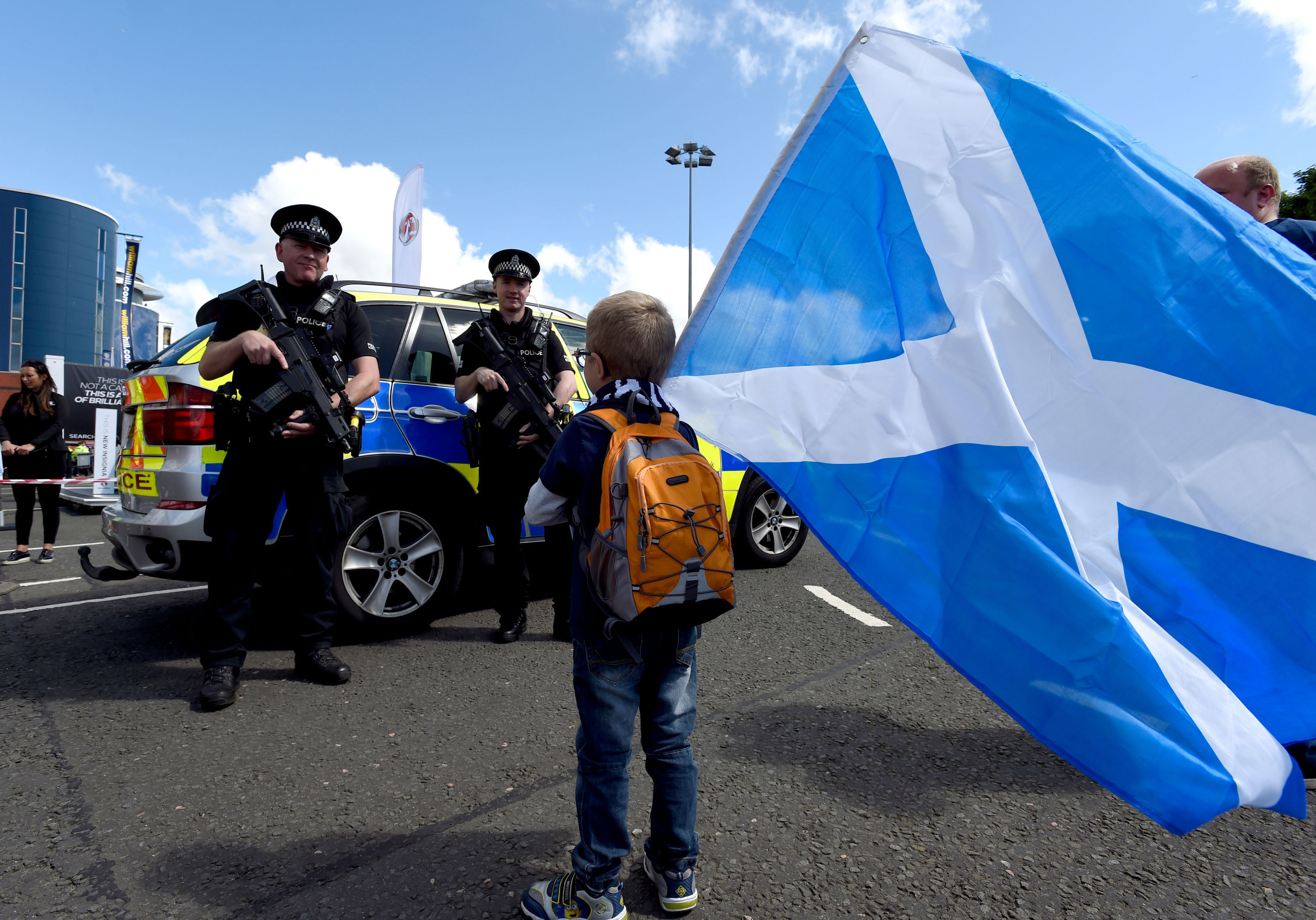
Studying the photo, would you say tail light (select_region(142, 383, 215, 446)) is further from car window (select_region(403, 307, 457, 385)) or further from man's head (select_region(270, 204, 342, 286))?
car window (select_region(403, 307, 457, 385))

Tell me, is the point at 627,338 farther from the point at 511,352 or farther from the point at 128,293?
the point at 128,293

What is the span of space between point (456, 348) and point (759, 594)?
8.71 feet

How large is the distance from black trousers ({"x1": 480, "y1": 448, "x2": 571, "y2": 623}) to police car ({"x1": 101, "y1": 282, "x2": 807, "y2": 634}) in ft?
0.79

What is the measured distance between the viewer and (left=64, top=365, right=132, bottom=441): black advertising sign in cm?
1658

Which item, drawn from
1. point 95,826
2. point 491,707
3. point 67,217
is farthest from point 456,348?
point 67,217

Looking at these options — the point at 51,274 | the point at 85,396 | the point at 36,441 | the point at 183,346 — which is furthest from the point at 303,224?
the point at 51,274

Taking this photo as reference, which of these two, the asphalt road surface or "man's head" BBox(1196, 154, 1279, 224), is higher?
"man's head" BBox(1196, 154, 1279, 224)

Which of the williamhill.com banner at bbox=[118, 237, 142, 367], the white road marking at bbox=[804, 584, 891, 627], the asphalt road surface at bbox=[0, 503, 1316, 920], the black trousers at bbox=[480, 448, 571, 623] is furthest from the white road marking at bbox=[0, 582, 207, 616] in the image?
the williamhill.com banner at bbox=[118, 237, 142, 367]

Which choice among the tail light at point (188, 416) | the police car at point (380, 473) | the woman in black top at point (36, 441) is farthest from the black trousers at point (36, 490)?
the tail light at point (188, 416)

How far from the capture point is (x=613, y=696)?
6.19 feet

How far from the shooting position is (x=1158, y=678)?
5.29 feet

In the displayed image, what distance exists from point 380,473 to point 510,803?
2226mm

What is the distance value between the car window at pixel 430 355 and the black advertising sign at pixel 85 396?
51.0 ft

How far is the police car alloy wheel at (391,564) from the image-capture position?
13.4 ft
